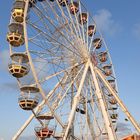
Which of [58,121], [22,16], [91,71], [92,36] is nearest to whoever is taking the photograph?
[58,121]

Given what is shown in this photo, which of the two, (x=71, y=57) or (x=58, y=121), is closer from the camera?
(x=58, y=121)

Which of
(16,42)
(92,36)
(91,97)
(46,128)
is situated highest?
(92,36)

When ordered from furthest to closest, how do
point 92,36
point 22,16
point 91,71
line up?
point 92,36 < point 91,71 < point 22,16

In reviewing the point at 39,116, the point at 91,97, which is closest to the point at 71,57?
the point at 91,97

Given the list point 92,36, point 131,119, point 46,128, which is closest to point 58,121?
point 46,128

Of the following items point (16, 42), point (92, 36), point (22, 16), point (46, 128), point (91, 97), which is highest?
point (92, 36)

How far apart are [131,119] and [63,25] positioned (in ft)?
28.6

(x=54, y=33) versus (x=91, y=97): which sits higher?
(x=54, y=33)

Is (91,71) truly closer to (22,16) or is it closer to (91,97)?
(91,97)

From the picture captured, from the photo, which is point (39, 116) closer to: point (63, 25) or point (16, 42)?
point (16, 42)

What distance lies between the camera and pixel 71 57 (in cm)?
2744

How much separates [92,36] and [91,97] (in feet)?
22.6

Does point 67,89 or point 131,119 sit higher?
point 67,89

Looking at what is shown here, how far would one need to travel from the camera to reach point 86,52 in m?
27.7
